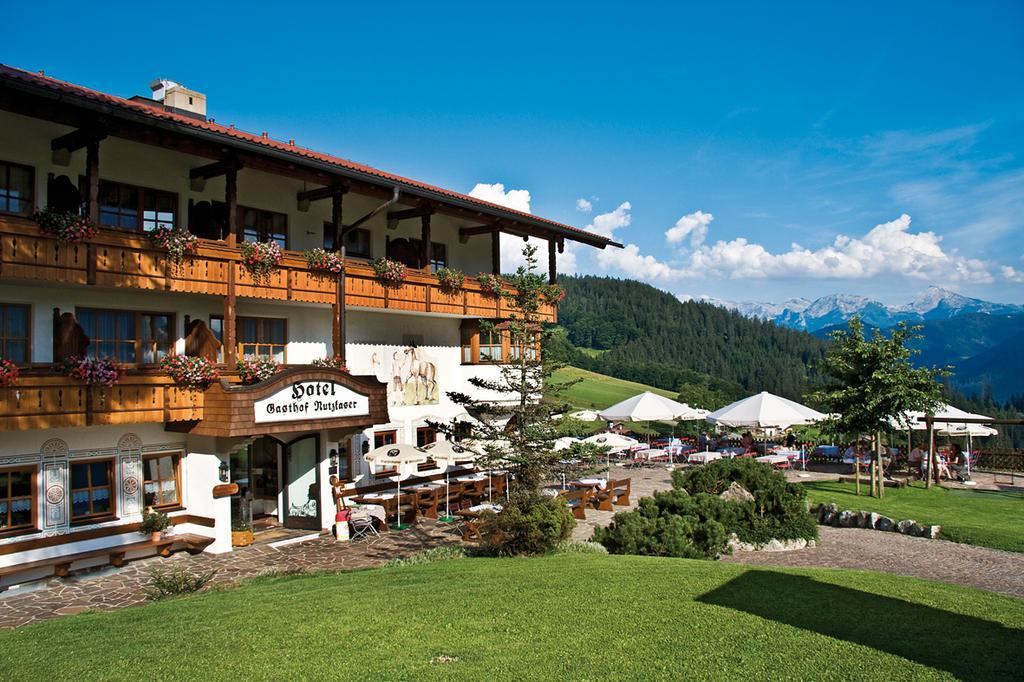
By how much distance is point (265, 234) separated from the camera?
1825 centimetres

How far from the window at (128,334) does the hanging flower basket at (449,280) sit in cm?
737

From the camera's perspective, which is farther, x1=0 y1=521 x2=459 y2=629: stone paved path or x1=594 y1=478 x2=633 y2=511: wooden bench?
x1=594 y1=478 x2=633 y2=511: wooden bench

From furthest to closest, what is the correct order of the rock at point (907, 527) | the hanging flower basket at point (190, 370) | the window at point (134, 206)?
the rock at point (907, 527) → the window at point (134, 206) → the hanging flower basket at point (190, 370)

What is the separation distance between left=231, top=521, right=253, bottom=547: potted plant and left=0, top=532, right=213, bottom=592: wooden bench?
2.46ft

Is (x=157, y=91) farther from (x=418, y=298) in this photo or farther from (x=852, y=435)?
(x=852, y=435)

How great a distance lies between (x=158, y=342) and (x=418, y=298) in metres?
6.79

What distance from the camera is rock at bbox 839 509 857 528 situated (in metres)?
19.8

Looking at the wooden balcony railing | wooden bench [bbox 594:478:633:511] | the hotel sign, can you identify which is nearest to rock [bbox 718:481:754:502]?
wooden bench [bbox 594:478:633:511]

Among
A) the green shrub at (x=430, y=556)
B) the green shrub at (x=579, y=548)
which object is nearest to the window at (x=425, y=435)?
the green shrub at (x=430, y=556)

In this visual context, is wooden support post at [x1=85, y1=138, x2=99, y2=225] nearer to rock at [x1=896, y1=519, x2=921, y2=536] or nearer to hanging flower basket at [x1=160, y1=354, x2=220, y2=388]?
hanging flower basket at [x1=160, y1=354, x2=220, y2=388]

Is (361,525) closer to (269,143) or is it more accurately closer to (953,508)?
(269,143)

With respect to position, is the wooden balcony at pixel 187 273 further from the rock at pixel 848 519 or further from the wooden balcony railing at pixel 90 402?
the rock at pixel 848 519

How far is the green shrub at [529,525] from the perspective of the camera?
13.7 meters

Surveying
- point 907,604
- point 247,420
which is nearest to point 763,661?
point 907,604
